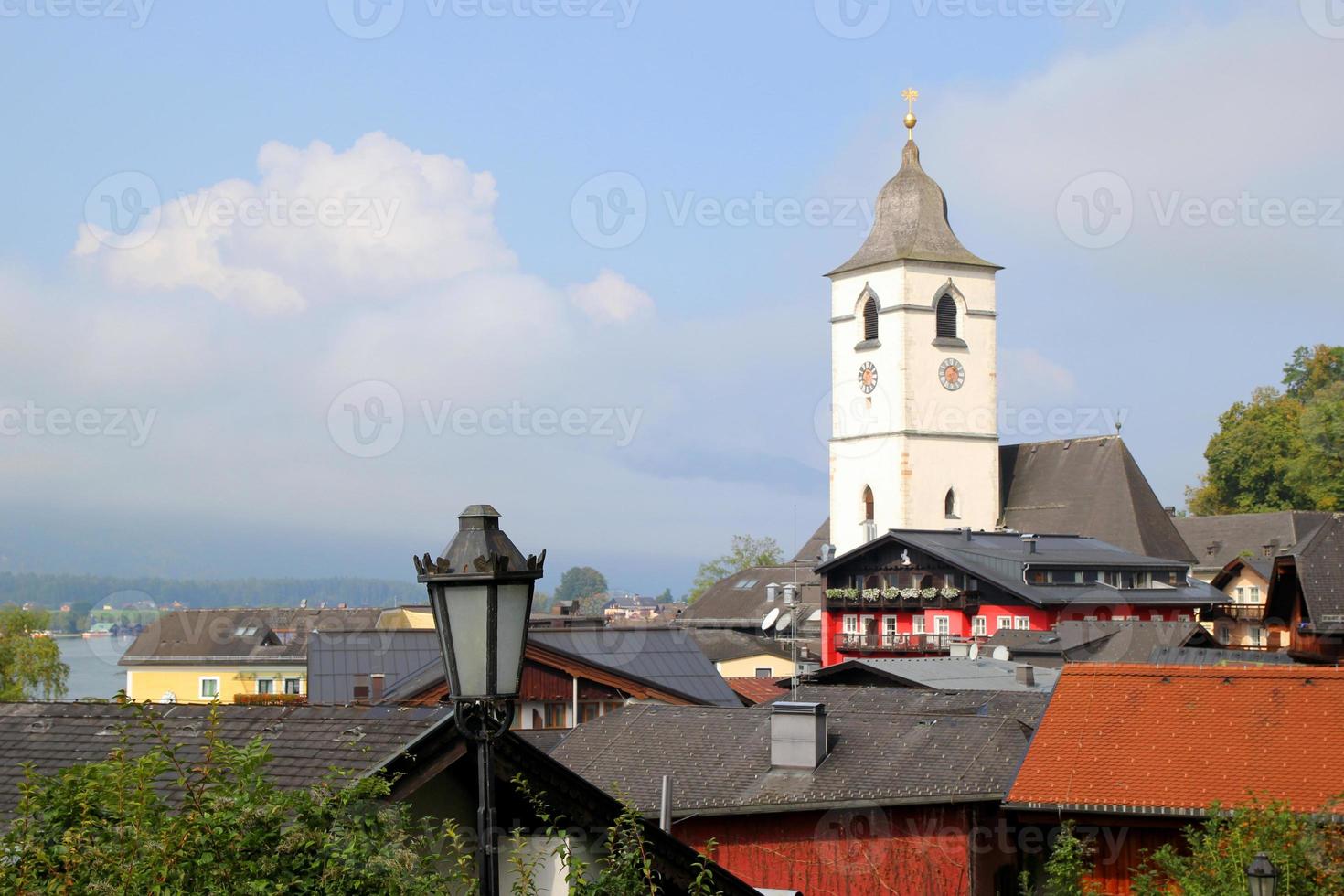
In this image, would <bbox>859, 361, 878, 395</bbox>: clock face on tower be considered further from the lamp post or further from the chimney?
the lamp post

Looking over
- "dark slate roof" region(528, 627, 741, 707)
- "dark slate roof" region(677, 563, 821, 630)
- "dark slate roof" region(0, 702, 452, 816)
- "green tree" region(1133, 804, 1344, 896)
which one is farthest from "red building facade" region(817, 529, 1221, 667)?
"dark slate roof" region(0, 702, 452, 816)

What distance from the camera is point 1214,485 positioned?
100188 mm

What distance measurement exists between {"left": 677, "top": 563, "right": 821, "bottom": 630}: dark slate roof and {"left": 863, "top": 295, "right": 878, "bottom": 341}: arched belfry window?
11072mm

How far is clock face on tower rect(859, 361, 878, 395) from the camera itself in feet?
257

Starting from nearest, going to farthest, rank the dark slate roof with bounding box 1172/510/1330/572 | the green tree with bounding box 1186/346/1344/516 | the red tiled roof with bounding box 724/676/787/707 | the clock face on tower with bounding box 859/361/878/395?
the red tiled roof with bounding box 724/676/787/707, the clock face on tower with bounding box 859/361/878/395, the dark slate roof with bounding box 1172/510/1330/572, the green tree with bounding box 1186/346/1344/516

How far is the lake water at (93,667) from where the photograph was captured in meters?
73.9

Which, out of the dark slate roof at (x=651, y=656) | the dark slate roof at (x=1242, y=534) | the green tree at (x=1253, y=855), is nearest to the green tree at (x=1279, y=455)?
the dark slate roof at (x=1242, y=534)

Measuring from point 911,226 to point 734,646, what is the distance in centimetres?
2328

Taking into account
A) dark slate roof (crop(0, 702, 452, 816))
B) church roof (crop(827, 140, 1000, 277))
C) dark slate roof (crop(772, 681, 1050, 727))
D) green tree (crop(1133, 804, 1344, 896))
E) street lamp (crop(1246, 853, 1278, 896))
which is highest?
church roof (crop(827, 140, 1000, 277))

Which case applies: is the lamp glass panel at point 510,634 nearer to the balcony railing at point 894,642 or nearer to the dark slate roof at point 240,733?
the dark slate roof at point 240,733

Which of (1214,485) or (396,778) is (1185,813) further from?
(1214,485)

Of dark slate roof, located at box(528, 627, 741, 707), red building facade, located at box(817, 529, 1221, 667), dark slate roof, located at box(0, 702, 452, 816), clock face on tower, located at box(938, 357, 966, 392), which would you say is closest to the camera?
dark slate roof, located at box(0, 702, 452, 816)

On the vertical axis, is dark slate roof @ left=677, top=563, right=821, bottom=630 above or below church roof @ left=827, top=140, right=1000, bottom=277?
below

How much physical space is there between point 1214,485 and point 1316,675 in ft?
275
